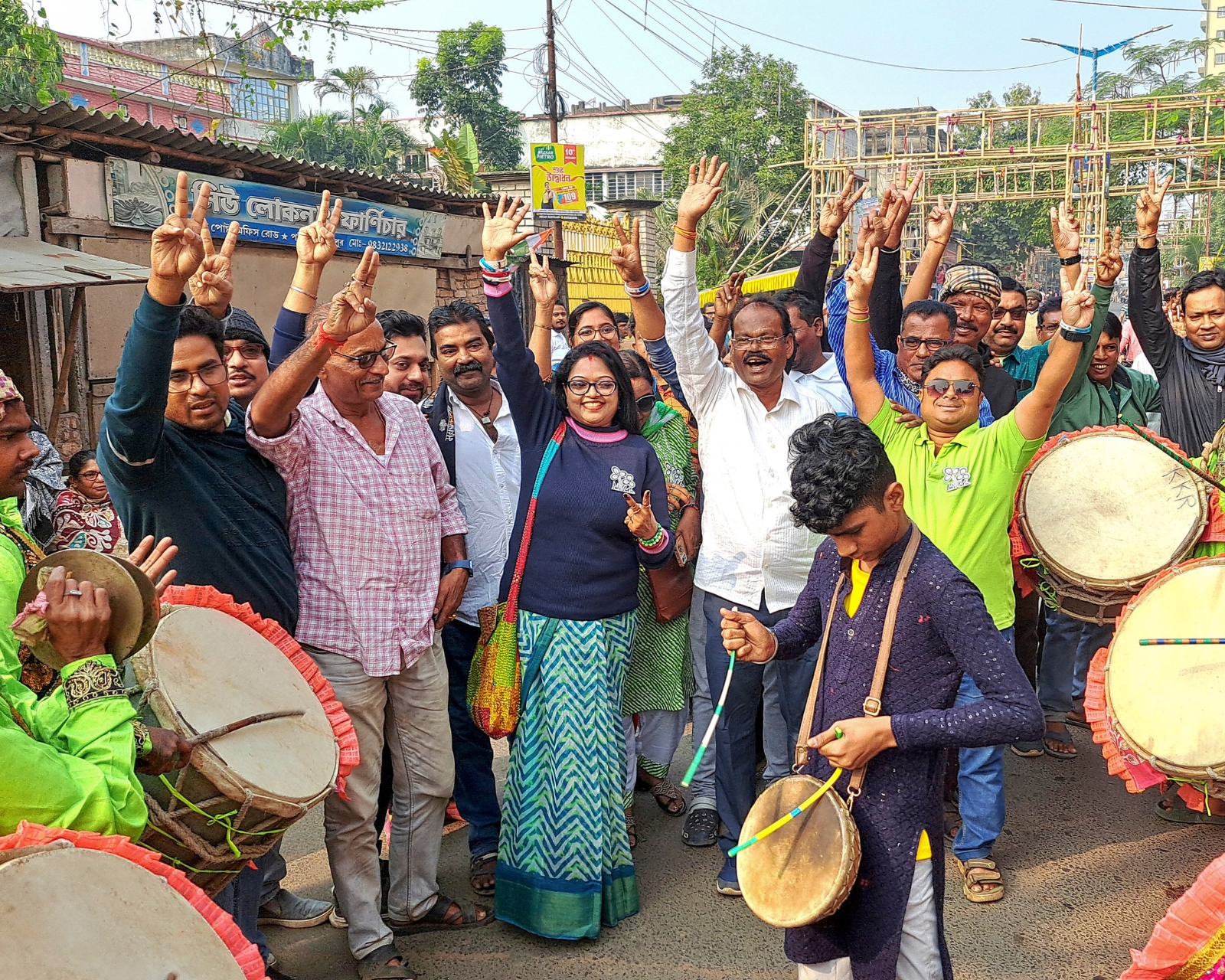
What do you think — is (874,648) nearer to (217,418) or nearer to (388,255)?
A: (217,418)

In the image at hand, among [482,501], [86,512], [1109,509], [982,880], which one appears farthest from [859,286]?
[86,512]

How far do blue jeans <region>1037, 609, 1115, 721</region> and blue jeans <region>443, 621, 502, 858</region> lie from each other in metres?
2.86

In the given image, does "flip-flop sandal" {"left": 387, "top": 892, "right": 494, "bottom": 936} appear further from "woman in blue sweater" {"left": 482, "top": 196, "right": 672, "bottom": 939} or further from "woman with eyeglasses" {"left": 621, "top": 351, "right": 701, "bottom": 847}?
"woman with eyeglasses" {"left": 621, "top": 351, "right": 701, "bottom": 847}

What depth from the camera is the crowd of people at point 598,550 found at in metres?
2.40

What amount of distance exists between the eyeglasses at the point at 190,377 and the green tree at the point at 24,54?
475 inches

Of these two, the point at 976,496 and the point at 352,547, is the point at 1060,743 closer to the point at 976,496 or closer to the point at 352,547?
the point at 976,496

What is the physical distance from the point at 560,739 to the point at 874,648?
1.47 metres

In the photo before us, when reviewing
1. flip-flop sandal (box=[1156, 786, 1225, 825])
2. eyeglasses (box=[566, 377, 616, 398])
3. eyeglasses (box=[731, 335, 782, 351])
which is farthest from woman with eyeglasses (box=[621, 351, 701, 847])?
flip-flop sandal (box=[1156, 786, 1225, 825])

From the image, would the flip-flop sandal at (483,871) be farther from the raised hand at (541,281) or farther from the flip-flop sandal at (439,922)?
the raised hand at (541,281)

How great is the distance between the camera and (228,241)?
304 cm

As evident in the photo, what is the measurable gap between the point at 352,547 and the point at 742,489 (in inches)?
55.6

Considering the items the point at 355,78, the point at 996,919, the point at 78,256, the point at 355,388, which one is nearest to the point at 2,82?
the point at 78,256

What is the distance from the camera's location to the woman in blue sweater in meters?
3.59

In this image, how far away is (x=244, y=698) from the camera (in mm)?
2596
